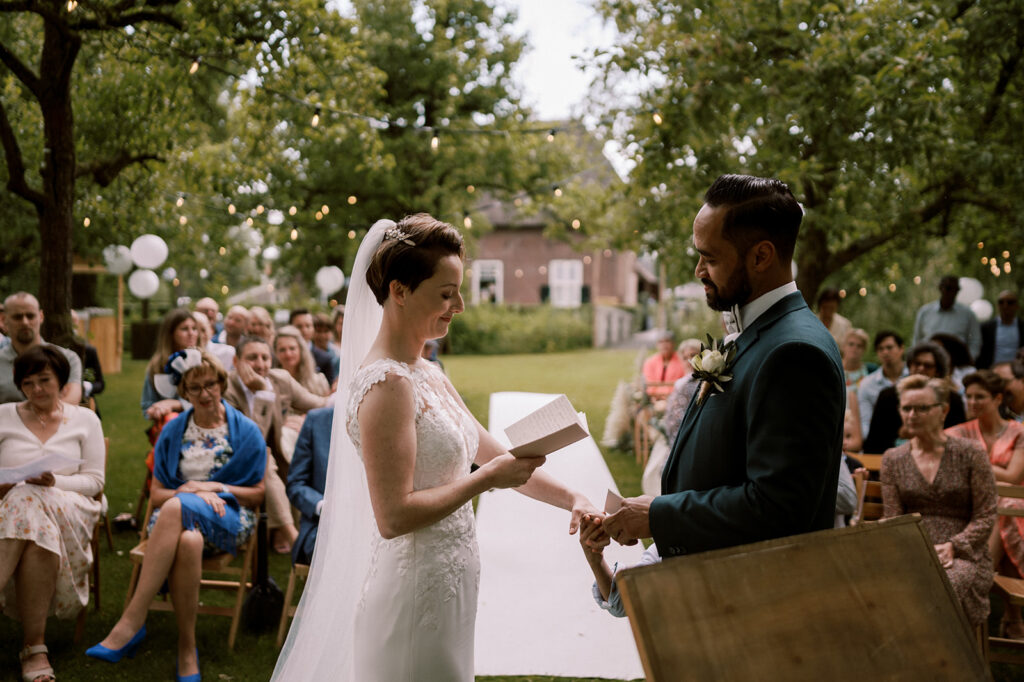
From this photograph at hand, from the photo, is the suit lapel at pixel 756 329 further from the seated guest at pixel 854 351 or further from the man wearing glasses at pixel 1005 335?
the man wearing glasses at pixel 1005 335

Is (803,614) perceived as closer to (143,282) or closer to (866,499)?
(866,499)

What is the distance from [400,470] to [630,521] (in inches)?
23.1

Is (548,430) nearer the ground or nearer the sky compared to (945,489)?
nearer the sky

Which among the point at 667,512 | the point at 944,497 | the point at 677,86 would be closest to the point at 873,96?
the point at 677,86

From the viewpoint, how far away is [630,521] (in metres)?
2.00

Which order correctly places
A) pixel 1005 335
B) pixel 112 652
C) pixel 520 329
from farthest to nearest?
pixel 520 329, pixel 1005 335, pixel 112 652

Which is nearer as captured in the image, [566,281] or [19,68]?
[19,68]

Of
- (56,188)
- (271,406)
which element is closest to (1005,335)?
(271,406)

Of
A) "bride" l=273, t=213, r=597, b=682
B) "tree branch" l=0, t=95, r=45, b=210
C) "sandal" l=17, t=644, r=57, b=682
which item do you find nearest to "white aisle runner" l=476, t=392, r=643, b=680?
"bride" l=273, t=213, r=597, b=682

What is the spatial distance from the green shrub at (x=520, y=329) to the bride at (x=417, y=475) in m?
25.1

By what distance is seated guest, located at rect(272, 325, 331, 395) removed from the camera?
715 cm

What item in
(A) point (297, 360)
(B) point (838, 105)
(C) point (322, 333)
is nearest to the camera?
(B) point (838, 105)

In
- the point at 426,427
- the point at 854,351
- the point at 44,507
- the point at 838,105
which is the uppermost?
the point at 838,105

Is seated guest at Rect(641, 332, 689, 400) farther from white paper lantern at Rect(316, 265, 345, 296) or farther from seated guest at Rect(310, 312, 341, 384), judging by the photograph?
white paper lantern at Rect(316, 265, 345, 296)
